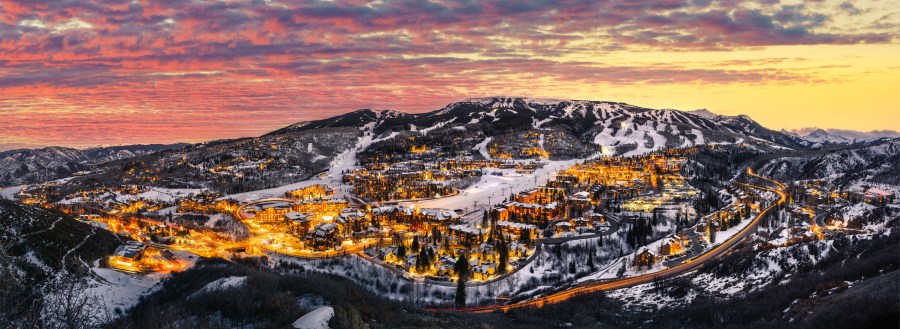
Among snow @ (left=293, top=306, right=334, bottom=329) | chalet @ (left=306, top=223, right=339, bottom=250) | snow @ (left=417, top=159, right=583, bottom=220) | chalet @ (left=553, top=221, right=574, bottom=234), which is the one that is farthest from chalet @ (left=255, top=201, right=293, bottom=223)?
snow @ (left=293, top=306, right=334, bottom=329)

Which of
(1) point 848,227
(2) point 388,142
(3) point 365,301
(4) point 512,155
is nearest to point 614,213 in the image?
(1) point 848,227

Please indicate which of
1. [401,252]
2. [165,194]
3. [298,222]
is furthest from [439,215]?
[165,194]

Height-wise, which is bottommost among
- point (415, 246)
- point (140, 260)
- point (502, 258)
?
point (415, 246)

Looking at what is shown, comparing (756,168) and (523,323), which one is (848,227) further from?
(756,168)

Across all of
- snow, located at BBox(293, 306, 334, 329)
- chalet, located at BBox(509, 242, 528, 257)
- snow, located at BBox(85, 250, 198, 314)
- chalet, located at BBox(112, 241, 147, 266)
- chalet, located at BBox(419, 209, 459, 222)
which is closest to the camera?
snow, located at BBox(293, 306, 334, 329)

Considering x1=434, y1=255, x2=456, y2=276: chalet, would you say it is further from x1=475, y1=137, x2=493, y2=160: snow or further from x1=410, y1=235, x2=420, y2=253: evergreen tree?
x1=475, y1=137, x2=493, y2=160: snow

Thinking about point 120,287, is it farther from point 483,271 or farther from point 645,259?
point 645,259

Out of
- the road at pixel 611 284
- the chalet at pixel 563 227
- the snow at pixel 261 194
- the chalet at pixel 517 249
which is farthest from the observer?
the snow at pixel 261 194

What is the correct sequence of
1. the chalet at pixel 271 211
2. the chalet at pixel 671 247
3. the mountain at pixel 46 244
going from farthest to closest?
the chalet at pixel 271 211, the chalet at pixel 671 247, the mountain at pixel 46 244

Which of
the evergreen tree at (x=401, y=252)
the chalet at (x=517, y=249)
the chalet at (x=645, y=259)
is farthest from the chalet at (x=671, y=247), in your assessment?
the evergreen tree at (x=401, y=252)

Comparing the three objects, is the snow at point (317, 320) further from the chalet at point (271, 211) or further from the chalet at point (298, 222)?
the chalet at point (271, 211)

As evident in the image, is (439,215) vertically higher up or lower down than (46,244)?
lower down
